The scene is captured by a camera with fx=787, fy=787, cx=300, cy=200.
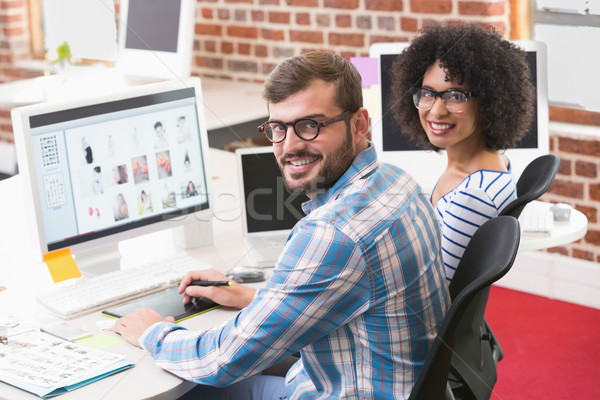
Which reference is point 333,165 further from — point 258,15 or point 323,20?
point 258,15

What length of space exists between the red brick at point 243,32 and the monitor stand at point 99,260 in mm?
2210

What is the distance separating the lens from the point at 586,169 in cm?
324

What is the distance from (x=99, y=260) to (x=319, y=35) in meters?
2.08

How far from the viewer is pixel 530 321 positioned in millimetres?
3246

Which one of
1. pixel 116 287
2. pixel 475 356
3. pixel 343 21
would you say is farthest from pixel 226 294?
pixel 343 21

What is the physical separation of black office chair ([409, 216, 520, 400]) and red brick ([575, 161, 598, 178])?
1.76m

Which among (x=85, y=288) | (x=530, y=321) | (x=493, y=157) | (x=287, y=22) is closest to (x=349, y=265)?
(x=85, y=288)

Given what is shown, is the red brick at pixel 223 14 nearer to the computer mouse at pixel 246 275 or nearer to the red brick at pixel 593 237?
the red brick at pixel 593 237

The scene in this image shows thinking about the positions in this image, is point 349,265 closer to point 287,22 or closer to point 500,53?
point 500,53

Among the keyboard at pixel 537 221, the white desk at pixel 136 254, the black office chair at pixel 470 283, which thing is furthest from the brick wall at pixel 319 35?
the black office chair at pixel 470 283

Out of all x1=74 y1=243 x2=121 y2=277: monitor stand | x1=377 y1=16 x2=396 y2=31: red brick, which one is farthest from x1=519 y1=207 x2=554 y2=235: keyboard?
x1=377 y1=16 x2=396 y2=31: red brick

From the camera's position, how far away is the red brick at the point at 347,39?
12.0ft

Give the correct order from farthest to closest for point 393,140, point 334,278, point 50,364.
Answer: point 393,140, point 50,364, point 334,278

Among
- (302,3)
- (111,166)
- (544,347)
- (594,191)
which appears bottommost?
(544,347)
